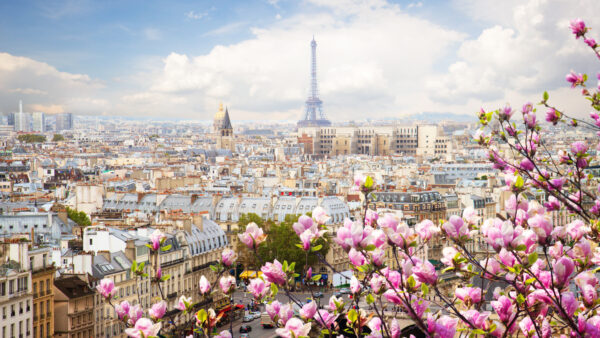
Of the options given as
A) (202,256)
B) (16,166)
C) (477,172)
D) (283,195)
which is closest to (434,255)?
(283,195)

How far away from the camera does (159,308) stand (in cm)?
661

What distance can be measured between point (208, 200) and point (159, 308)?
45.6m

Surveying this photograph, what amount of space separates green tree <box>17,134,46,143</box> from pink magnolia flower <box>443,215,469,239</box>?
13028 centimetres

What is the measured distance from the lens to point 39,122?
153m

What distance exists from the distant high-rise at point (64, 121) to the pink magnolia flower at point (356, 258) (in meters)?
168

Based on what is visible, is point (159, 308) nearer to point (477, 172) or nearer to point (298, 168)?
point (477, 172)

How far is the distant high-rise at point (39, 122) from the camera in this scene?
147750 mm

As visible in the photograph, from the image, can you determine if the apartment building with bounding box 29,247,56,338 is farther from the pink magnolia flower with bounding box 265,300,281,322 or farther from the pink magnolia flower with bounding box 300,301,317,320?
the pink magnolia flower with bounding box 300,301,317,320

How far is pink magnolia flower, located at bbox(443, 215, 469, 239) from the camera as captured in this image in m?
5.20

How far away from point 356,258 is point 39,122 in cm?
15625

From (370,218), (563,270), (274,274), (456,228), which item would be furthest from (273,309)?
(563,270)

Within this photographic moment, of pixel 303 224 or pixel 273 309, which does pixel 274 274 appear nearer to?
pixel 273 309

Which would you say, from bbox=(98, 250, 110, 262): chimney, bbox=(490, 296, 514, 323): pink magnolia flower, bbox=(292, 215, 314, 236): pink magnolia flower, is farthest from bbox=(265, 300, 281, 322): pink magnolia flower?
bbox=(98, 250, 110, 262): chimney

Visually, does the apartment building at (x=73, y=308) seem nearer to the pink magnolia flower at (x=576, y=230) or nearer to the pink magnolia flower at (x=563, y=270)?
the pink magnolia flower at (x=576, y=230)
